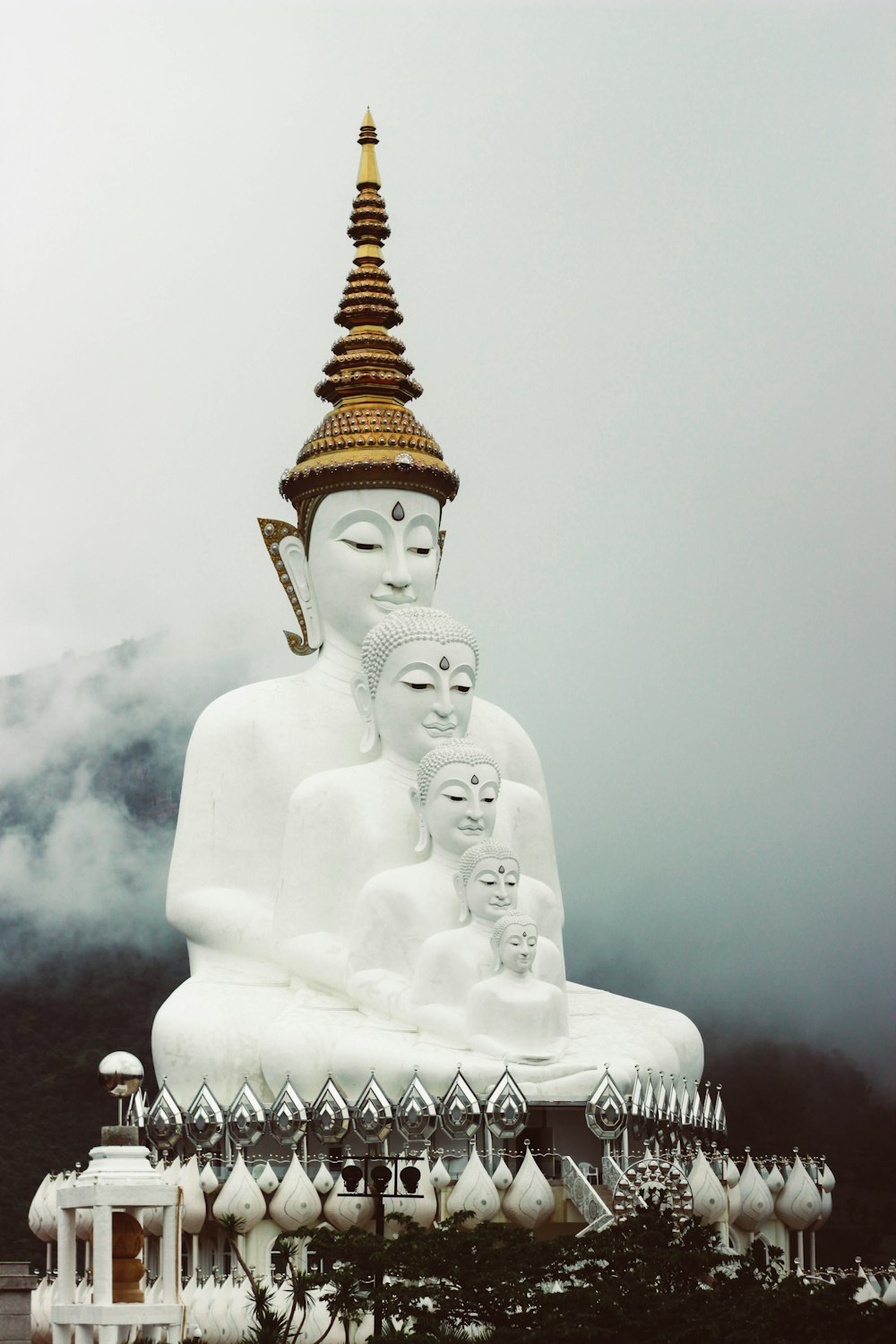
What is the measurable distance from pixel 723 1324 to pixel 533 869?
8.12 meters

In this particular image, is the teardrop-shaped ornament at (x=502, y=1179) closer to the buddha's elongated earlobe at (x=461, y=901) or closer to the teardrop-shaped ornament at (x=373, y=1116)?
the teardrop-shaped ornament at (x=373, y=1116)

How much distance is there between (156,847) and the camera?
3728cm

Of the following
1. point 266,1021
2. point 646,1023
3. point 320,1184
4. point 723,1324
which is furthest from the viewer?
point 646,1023

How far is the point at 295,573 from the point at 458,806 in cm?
430

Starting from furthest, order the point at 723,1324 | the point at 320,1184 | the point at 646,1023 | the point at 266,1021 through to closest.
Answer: the point at 646,1023 → the point at 266,1021 → the point at 320,1184 → the point at 723,1324

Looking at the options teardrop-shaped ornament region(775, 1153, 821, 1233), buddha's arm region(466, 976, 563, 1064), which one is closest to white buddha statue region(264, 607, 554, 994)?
buddha's arm region(466, 976, 563, 1064)

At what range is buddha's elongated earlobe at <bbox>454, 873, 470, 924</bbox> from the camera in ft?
66.1

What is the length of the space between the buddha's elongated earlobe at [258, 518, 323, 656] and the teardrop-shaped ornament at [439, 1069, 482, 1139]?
6.05m

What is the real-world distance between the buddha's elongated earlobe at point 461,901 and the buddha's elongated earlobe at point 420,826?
74cm

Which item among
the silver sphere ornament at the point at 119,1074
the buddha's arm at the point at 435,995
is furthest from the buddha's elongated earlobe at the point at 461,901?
the silver sphere ornament at the point at 119,1074

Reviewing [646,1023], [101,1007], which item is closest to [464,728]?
[646,1023]

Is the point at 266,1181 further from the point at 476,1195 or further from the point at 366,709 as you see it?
the point at 366,709

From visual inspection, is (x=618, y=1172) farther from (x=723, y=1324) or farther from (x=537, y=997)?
(x=723, y=1324)

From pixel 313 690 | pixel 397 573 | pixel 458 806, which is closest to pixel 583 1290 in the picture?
pixel 458 806
